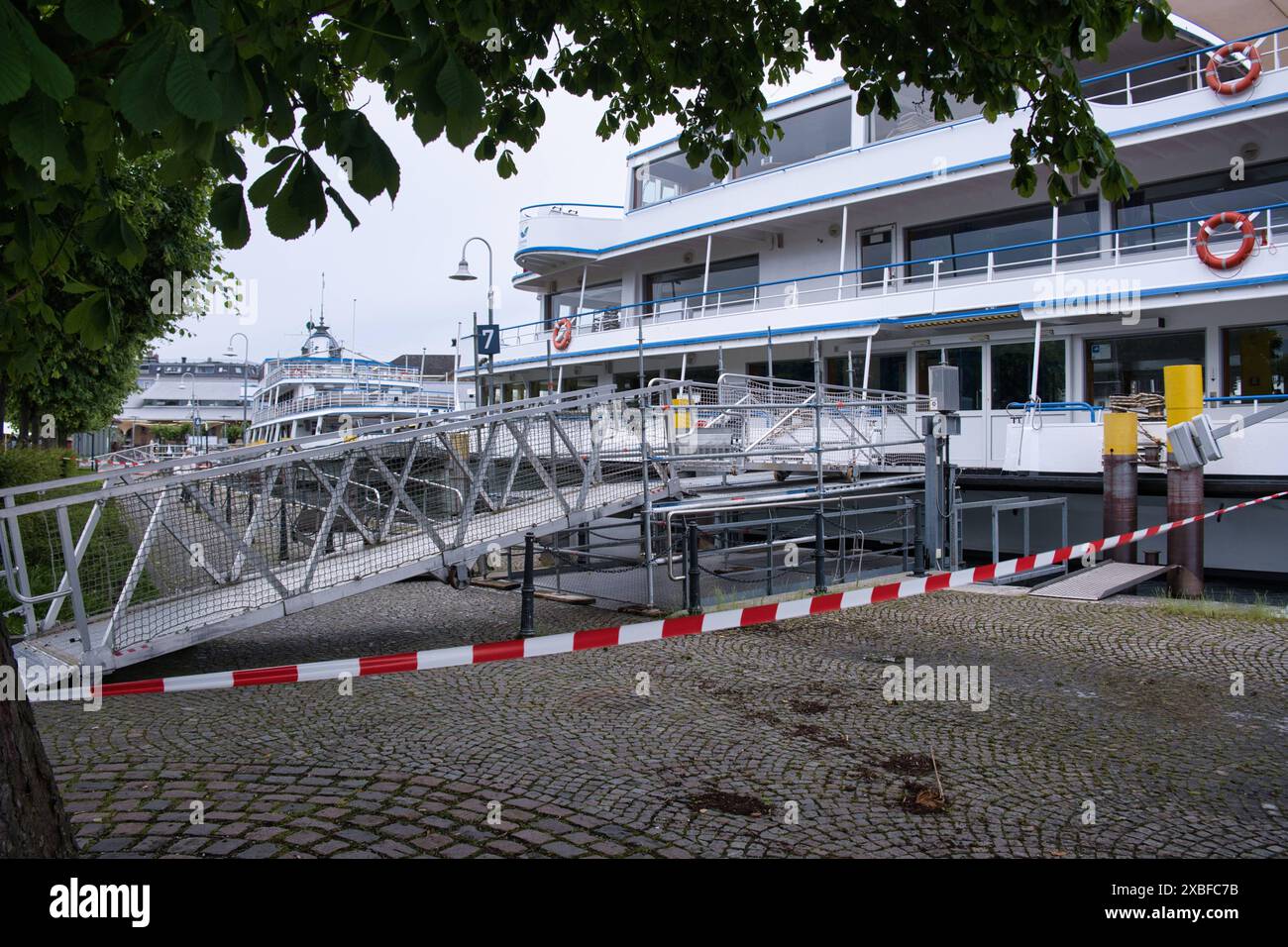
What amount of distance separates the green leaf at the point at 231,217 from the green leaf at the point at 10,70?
2.20 feet

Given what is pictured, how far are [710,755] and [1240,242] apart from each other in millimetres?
13093

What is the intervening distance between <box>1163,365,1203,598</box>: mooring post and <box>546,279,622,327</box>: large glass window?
1534 cm

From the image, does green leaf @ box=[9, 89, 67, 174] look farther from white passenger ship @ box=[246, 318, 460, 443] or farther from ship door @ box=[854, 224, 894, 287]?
white passenger ship @ box=[246, 318, 460, 443]

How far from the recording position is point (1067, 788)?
14.5ft

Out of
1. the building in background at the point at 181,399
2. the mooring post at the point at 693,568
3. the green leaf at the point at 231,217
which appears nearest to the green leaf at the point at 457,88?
the green leaf at the point at 231,217

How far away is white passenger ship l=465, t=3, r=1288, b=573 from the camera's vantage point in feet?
45.2

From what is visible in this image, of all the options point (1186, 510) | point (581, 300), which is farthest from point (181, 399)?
point (1186, 510)

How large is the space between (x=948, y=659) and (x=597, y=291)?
19968mm

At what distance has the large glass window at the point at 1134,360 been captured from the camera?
595 inches

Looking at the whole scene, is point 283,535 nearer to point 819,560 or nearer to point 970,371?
point 819,560

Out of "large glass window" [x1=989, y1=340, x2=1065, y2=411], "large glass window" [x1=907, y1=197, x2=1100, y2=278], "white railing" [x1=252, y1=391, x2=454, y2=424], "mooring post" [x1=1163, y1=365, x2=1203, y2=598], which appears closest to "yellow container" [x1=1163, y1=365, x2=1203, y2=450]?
"mooring post" [x1=1163, y1=365, x2=1203, y2=598]
